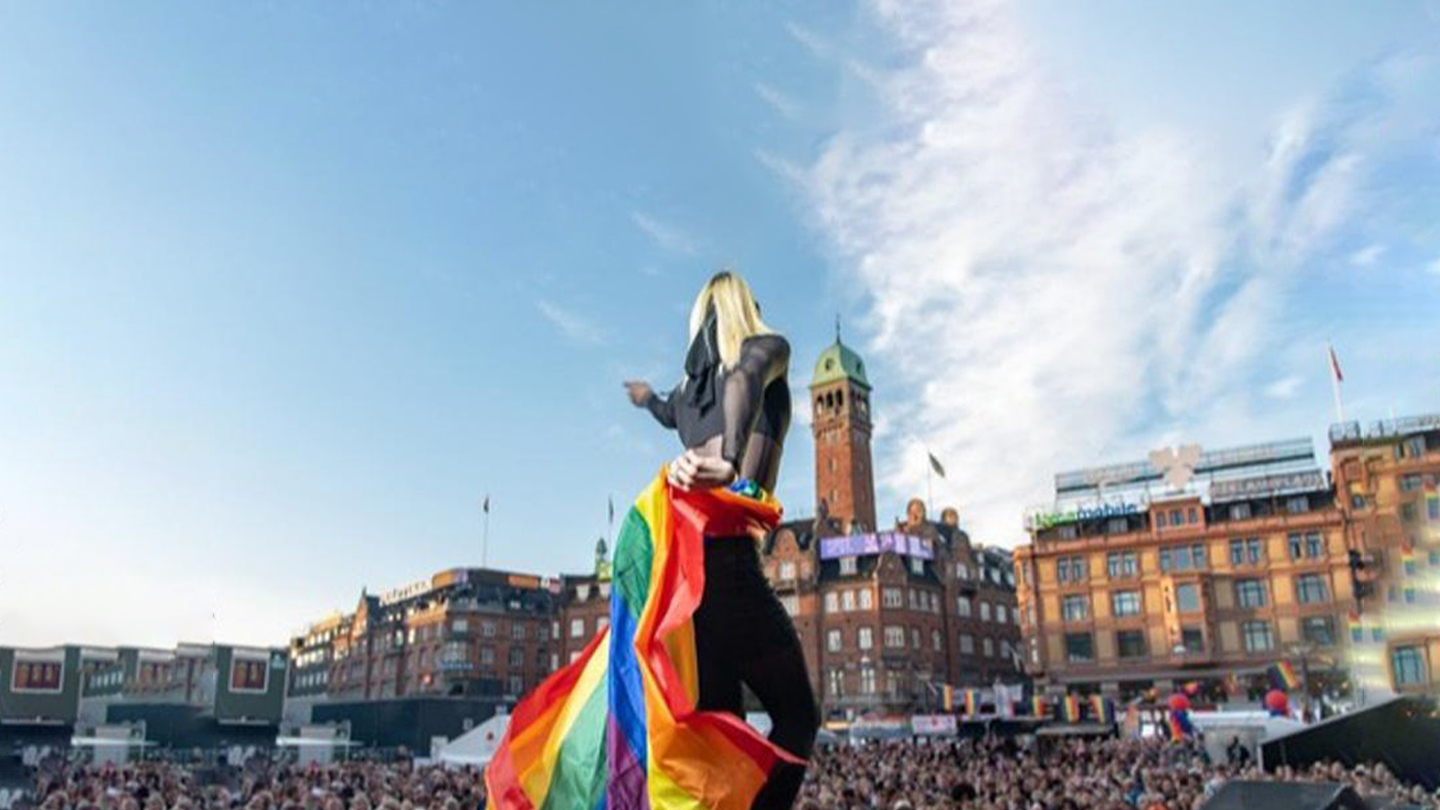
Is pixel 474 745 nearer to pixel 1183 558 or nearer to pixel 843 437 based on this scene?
pixel 1183 558

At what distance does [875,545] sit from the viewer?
76312 millimetres

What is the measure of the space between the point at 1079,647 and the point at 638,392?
219 ft

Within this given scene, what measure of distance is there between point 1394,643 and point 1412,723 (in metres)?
37.2

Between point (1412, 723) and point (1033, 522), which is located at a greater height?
point (1033, 522)

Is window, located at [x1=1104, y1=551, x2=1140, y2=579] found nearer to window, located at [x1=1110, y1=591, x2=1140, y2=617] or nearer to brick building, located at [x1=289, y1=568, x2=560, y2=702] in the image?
window, located at [x1=1110, y1=591, x2=1140, y2=617]

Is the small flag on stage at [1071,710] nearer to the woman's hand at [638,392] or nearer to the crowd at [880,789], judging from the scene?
the crowd at [880,789]

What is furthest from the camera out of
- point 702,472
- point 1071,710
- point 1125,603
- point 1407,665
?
point 1125,603

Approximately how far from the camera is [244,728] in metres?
59.7

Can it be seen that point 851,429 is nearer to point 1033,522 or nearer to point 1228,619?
point 1033,522

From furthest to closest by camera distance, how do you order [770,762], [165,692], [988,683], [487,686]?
1. [165,692]
2. [487,686]
3. [988,683]
4. [770,762]

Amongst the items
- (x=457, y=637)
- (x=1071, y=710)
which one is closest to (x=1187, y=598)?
(x=1071, y=710)

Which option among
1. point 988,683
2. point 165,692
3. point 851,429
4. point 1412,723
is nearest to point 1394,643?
point 988,683

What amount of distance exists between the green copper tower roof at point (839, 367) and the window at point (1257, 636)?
43.5 m

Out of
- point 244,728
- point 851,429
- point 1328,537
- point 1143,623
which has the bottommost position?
point 244,728
